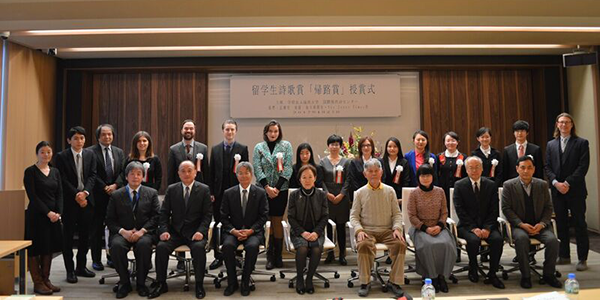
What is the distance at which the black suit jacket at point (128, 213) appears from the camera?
13.3 ft

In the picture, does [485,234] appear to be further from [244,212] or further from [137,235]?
[137,235]

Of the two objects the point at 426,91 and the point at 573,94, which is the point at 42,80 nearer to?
Answer: the point at 426,91

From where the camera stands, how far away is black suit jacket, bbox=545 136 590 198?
452cm

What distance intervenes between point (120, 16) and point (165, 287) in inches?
115

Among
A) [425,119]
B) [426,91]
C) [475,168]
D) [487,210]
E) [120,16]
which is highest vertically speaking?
[120,16]

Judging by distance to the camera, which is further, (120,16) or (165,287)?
(120,16)

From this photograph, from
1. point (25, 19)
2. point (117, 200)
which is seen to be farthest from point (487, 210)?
point (25, 19)

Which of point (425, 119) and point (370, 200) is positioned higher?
point (425, 119)

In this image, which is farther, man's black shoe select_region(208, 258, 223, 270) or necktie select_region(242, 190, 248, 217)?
man's black shoe select_region(208, 258, 223, 270)

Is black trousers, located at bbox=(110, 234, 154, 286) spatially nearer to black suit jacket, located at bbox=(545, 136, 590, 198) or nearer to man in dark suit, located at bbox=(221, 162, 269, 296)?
man in dark suit, located at bbox=(221, 162, 269, 296)

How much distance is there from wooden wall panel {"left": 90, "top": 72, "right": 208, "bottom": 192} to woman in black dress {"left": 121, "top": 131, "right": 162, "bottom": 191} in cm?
218

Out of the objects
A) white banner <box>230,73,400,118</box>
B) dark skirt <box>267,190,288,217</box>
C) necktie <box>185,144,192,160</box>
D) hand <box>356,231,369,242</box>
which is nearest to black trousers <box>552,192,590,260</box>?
hand <box>356,231,369,242</box>

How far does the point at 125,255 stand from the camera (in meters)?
3.85

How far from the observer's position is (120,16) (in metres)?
4.59
